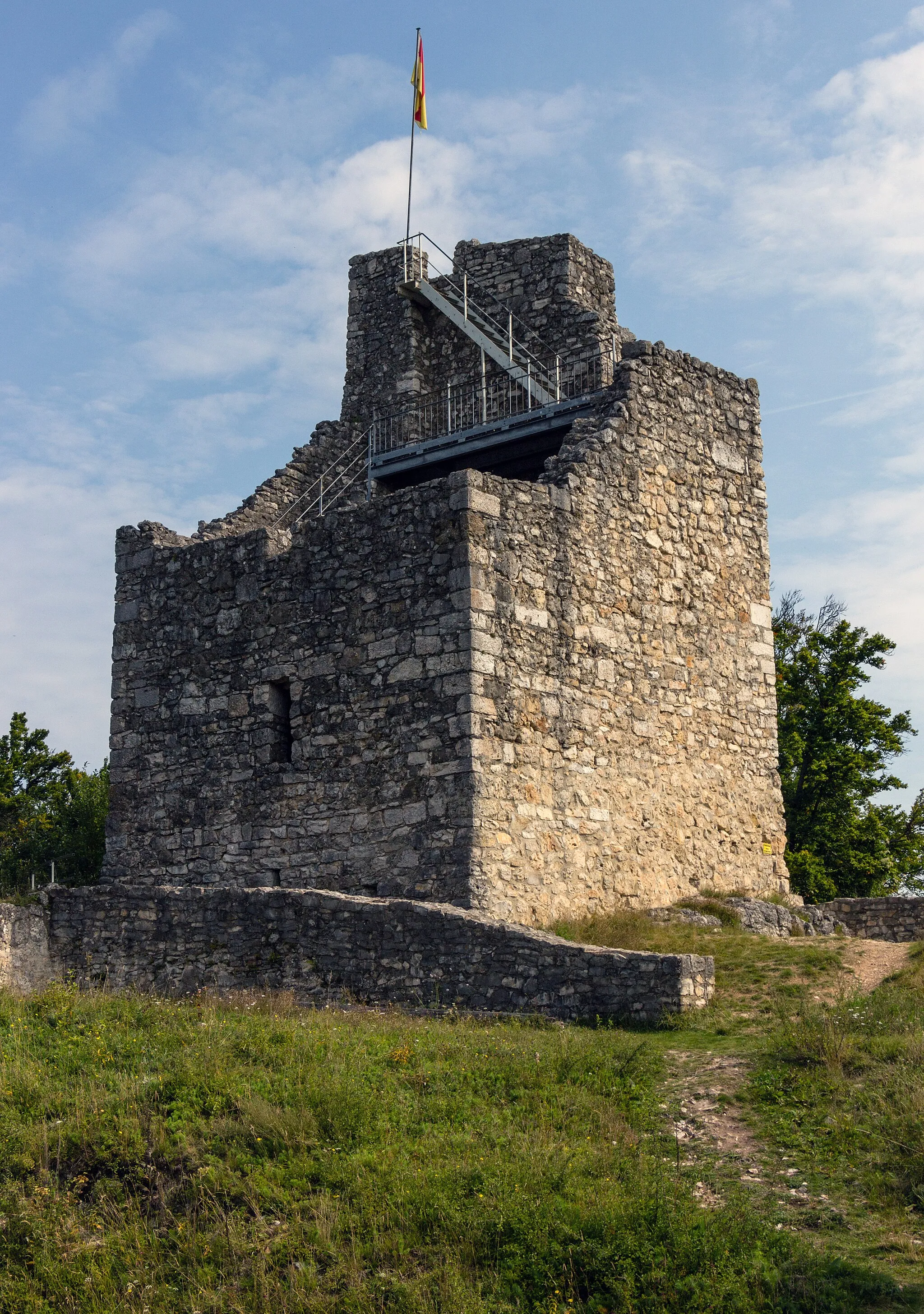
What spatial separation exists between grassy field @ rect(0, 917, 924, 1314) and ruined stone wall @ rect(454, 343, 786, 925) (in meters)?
3.43

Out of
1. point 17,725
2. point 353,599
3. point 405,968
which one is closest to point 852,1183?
point 405,968

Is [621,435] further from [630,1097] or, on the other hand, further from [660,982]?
[630,1097]

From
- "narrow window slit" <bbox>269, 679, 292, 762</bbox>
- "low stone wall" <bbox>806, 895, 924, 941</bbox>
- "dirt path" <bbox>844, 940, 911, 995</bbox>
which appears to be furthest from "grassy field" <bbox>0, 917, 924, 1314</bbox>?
"low stone wall" <bbox>806, 895, 924, 941</bbox>

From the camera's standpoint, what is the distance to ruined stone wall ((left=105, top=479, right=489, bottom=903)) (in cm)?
1502

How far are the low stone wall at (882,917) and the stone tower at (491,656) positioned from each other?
1032 millimetres

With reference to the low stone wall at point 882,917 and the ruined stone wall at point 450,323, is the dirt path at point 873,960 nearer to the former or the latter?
the low stone wall at point 882,917

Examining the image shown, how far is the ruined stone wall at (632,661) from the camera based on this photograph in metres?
15.1

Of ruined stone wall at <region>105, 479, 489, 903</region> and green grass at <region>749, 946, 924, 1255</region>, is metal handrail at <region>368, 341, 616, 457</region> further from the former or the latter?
green grass at <region>749, 946, 924, 1255</region>

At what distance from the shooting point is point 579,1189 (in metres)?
8.76

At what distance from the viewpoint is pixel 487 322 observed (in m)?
19.8

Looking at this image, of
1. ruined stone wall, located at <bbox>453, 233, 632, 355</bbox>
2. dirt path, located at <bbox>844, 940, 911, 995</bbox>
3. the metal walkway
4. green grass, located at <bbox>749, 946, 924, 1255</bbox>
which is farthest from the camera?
ruined stone wall, located at <bbox>453, 233, 632, 355</bbox>

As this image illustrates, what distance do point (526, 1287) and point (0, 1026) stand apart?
5766 millimetres

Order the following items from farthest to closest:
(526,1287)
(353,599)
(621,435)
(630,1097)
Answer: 1. (621,435)
2. (353,599)
3. (630,1097)
4. (526,1287)

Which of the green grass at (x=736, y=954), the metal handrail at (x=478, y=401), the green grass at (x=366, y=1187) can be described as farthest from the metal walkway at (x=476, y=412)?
the green grass at (x=366, y=1187)
